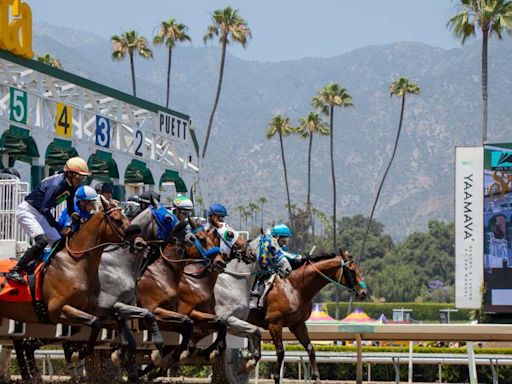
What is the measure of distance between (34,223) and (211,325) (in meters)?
2.78

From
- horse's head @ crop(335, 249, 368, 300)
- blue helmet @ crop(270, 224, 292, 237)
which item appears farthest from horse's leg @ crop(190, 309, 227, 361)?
horse's head @ crop(335, 249, 368, 300)

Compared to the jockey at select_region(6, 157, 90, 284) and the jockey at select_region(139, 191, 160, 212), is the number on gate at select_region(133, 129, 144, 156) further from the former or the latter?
the jockey at select_region(6, 157, 90, 284)

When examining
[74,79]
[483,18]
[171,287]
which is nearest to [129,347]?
[171,287]

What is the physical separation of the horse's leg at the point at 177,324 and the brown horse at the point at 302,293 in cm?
363

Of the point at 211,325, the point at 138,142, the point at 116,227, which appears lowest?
the point at 211,325

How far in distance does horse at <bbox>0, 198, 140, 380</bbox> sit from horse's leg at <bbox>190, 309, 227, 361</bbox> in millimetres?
2069

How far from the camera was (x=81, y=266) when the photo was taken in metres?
11.6

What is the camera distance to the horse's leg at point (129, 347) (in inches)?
468

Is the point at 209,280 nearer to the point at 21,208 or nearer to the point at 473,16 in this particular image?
the point at 21,208

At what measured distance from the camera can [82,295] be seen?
11.6m

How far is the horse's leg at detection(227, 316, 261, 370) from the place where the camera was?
14.3 m

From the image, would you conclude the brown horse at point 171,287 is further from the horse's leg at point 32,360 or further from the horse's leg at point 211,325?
the horse's leg at point 32,360

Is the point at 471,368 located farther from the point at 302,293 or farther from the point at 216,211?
the point at 216,211

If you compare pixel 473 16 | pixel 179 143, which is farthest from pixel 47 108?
pixel 473 16
